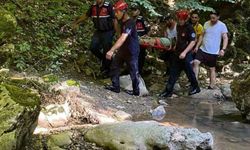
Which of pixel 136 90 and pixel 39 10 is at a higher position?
pixel 39 10

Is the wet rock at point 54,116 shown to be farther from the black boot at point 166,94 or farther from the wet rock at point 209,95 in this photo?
the wet rock at point 209,95

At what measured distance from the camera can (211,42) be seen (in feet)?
33.2

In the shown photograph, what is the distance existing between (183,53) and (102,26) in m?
1.74

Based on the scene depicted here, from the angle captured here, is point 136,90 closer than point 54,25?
Yes

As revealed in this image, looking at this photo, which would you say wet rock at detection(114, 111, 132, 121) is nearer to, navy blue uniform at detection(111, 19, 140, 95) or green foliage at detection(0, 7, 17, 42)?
navy blue uniform at detection(111, 19, 140, 95)

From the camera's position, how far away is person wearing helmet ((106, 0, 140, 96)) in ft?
27.9

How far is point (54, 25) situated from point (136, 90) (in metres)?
3.12

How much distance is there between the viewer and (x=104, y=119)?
7129 mm

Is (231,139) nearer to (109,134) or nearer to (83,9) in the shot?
(109,134)

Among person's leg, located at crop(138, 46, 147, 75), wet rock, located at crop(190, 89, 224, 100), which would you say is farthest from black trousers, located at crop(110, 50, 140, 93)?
wet rock, located at crop(190, 89, 224, 100)

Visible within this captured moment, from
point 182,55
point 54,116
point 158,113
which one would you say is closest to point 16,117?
point 54,116

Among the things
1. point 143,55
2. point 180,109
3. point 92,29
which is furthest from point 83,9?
point 180,109

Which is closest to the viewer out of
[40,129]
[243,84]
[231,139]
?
[40,129]

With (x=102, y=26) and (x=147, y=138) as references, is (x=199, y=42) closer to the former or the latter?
(x=102, y=26)
